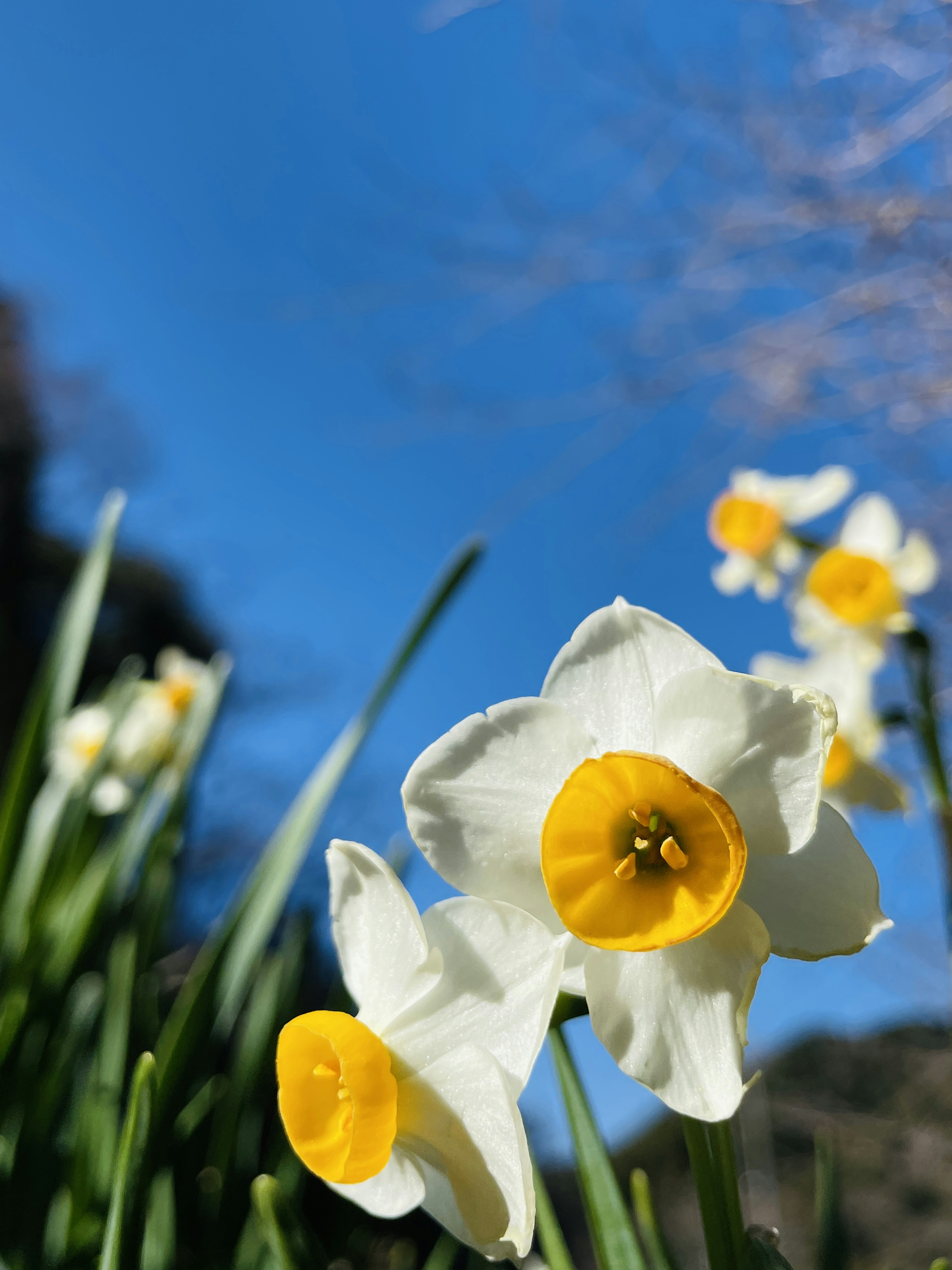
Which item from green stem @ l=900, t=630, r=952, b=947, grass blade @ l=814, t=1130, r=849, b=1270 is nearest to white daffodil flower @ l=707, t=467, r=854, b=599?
green stem @ l=900, t=630, r=952, b=947

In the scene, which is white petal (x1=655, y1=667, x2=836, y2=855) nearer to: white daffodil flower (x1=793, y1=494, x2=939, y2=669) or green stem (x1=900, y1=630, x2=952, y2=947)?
green stem (x1=900, y1=630, x2=952, y2=947)

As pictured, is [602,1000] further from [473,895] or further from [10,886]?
[10,886]

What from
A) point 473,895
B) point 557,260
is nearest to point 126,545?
point 557,260

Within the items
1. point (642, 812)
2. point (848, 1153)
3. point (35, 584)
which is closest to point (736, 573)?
point (642, 812)

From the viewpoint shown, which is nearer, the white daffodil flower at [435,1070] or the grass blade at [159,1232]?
→ the white daffodil flower at [435,1070]

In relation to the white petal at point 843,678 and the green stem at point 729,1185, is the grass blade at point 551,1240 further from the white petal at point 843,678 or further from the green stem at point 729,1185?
the white petal at point 843,678

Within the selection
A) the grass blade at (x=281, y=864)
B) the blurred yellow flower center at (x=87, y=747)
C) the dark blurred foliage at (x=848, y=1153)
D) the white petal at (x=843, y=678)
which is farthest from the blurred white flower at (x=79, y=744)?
the dark blurred foliage at (x=848, y=1153)

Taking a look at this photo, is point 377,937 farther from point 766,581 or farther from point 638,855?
point 766,581
